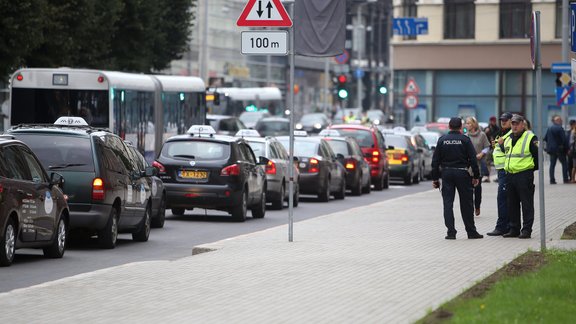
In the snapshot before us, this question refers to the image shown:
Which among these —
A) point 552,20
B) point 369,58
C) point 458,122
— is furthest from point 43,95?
point 369,58

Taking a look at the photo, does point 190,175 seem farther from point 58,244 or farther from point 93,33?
point 93,33

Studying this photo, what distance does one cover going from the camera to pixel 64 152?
66.3ft

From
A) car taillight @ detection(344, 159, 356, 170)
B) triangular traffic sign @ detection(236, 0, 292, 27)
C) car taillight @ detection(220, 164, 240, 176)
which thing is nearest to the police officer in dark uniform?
triangular traffic sign @ detection(236, 0, 292, 27)

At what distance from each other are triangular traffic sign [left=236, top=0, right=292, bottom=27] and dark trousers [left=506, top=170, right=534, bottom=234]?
390 centimetres

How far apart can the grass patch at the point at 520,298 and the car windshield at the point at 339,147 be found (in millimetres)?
23173

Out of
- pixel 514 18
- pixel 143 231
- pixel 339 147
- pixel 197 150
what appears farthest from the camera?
pixel 514 18

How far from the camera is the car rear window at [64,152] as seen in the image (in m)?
20.1

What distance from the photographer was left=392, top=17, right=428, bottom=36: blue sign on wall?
67188mm

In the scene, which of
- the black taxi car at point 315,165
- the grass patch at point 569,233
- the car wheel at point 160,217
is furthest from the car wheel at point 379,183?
the grass patch at point 569,233

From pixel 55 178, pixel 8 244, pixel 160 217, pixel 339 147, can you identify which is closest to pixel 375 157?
pixel 339 147

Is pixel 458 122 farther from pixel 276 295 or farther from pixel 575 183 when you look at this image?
pixel 575 183

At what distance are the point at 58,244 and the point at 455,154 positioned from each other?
554 cm

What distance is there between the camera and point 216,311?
1183 centimetres

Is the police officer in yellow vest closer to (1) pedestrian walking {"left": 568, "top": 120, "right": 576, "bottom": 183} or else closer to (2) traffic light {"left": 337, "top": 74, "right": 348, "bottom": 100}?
(1) pedestrian walking {"left": 568, "top": 120, "right": 576, "bottom": 183}
